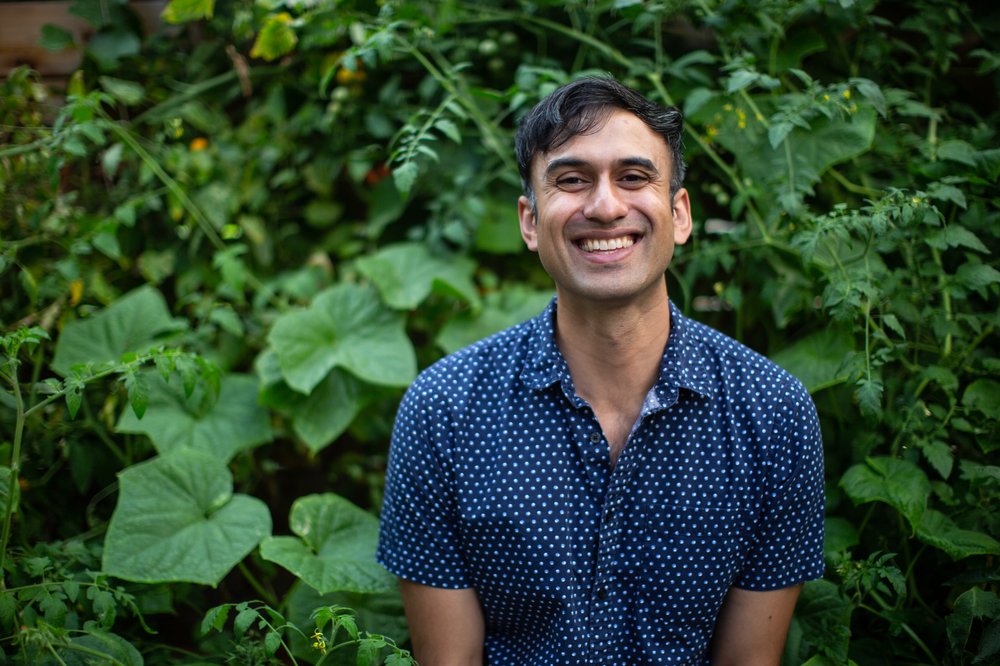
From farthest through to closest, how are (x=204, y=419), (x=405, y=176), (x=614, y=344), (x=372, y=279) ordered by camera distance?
(x=372, y=279), (x=204, y=419), (x=405, y=176), (x=614, y=344)

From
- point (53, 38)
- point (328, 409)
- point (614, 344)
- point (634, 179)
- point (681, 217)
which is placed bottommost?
point (328, 409)

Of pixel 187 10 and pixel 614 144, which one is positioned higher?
pixel 187 10

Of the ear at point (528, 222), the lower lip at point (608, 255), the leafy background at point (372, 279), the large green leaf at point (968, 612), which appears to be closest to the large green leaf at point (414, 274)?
the leafy background at point (372, 279)

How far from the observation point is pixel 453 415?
1632 millimetres

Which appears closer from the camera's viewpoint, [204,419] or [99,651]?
[99,651]

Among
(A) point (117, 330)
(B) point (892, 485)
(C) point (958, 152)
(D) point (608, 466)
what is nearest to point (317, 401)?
(A) point (117, 330)

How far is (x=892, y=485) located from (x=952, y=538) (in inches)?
5.7

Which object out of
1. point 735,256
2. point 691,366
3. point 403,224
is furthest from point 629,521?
point 403,224

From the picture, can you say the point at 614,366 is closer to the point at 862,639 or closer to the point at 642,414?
the point at 642,414

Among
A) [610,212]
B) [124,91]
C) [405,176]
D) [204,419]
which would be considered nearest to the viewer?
[610,212]

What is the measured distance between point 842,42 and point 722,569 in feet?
4.70

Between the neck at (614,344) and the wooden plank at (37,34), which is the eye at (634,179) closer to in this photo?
the neck at (614,344)

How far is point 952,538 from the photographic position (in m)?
1.61

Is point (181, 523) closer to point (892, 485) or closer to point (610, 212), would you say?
point (610, 212)
